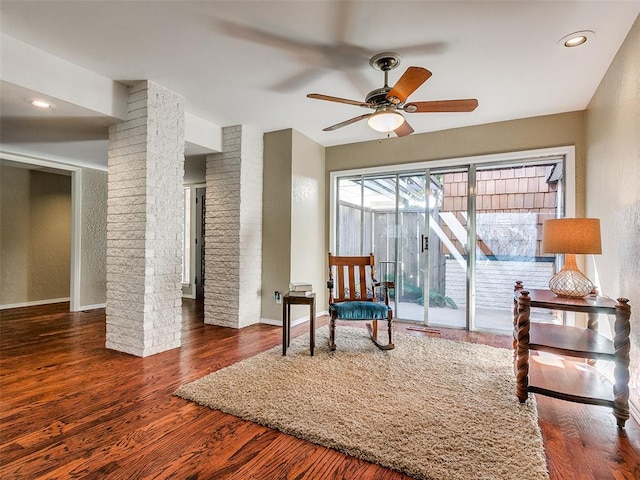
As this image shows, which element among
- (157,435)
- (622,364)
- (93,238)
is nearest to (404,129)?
(622,364)

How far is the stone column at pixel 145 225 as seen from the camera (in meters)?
3.04

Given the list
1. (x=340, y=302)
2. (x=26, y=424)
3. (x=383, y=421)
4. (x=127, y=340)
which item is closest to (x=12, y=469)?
(x=26, y=424)

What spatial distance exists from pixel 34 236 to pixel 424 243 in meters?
6.46

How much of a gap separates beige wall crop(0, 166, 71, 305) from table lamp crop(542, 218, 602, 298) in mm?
7330

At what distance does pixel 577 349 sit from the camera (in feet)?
6.63

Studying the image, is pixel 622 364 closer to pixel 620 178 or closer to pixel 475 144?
pixel 620 178

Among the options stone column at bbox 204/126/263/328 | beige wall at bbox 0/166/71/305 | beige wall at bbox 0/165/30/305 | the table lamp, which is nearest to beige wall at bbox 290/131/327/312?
stone column at bbox 204/126/263/328

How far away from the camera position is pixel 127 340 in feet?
10.2

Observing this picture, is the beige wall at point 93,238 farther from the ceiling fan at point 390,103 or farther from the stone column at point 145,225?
the ceiling fan at point 390,103

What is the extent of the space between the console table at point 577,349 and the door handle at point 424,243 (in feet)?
5.67

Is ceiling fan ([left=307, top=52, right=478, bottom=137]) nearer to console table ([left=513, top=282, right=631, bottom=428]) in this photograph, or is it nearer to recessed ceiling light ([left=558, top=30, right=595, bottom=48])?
recessed ceiling light ([left=558, top=30, right=595, bottom=48])

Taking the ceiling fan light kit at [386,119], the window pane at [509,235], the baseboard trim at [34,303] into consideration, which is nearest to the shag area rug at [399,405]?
the window pane at [509,235]

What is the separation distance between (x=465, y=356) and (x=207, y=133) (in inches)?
150

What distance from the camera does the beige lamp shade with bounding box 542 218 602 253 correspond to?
231 centimetres
